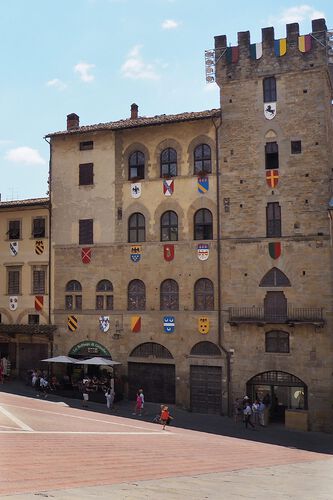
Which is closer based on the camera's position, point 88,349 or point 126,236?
point 126,236

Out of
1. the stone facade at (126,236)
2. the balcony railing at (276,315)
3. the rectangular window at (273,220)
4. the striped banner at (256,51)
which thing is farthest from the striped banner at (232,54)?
the balcony railing at (276,315)

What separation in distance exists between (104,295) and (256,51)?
57.4ft

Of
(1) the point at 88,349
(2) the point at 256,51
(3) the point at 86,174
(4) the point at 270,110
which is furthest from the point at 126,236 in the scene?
(2) the point at 256,51

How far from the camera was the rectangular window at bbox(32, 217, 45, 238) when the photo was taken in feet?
131

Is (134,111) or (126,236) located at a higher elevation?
(134,111)

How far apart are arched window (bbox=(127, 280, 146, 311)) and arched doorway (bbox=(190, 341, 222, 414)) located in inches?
170

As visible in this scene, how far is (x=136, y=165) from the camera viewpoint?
38.0m

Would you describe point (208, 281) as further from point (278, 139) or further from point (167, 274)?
point (278, 139)

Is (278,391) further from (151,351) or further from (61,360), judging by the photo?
(61,360)

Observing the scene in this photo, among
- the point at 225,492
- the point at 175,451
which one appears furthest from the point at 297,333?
the point at 225,492

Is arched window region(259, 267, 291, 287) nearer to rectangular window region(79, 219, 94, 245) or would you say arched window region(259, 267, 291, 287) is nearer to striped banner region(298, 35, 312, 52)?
rectangular window region(79, 219, 94, 245)

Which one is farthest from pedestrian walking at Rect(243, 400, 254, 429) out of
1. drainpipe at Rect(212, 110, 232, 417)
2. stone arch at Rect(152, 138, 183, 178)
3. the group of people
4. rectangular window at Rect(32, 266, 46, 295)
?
rectangular window at Rect(32, 266, 46, 295)

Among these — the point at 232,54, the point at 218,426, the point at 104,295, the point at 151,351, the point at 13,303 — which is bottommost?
the point at 218,426

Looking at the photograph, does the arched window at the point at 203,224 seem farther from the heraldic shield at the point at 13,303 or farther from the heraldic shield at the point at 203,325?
the heraldic shield at the point at 13,303
